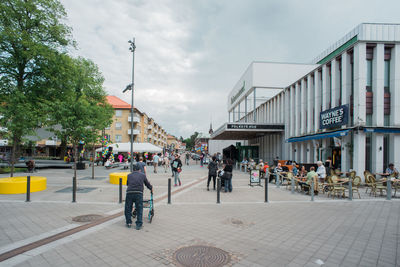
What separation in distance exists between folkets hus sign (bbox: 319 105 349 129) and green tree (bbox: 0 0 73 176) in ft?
70.3

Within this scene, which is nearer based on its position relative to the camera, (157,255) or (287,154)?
(157,255)

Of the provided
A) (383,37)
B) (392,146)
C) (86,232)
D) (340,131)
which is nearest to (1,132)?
(86,232)

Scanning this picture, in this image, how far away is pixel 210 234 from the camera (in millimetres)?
5523

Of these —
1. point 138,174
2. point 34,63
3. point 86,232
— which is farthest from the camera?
point 34,63

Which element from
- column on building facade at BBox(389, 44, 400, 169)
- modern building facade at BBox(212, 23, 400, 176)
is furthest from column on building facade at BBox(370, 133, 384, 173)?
column on building facade at BBox(389, 44, 400, 169)

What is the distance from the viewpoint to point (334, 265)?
158 inches

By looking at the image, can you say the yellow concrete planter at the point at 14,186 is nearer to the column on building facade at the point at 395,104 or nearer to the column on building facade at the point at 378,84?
the column on building facade at the point at 378,84

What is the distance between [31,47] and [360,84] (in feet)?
80.3

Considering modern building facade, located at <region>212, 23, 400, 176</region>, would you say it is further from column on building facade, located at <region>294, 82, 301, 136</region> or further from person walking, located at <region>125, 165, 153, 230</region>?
person walking, located at <region>125, 165, 153, 230</region>

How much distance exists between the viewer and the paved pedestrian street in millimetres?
4203

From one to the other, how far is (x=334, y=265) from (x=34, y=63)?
25.5 meters

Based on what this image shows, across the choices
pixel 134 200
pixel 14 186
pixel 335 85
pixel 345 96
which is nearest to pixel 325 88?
pixel 335 85

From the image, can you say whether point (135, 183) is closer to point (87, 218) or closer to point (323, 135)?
point (87, 218)

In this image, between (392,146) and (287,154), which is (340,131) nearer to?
(392,146)
